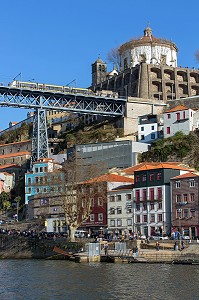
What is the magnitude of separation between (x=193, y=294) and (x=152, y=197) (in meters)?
37.0

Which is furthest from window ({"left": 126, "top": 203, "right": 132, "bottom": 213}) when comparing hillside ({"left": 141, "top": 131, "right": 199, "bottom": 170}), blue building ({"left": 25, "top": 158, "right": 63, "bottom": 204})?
blue building ({"left": 25, "top": 158, "right": 63, "bottom": 204})

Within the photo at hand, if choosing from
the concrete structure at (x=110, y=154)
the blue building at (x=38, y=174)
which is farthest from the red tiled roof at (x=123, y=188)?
the blue building at (x=38, y=174)

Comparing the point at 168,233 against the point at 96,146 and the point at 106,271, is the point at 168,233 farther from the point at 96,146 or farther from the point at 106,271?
the point at 96,146

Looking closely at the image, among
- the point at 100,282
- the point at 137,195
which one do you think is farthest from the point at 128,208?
the point at 100,282

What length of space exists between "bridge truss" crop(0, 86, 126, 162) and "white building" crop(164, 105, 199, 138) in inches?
674

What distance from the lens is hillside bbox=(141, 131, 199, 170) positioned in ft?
319

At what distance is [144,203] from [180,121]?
2860 centimetres

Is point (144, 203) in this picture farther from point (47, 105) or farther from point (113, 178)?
point (47, 105)

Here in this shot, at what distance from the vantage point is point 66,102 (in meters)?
120

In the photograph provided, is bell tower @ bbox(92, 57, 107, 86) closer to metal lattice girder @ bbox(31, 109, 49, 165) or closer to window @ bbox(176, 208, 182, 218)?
metal lattice girder @ bbox(31, 109, 49, 165)

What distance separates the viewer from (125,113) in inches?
4786

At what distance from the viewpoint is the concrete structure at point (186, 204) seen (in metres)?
74.4

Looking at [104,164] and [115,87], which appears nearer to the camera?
[104,164]

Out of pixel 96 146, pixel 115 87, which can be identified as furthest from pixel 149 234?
pixel 115 87
